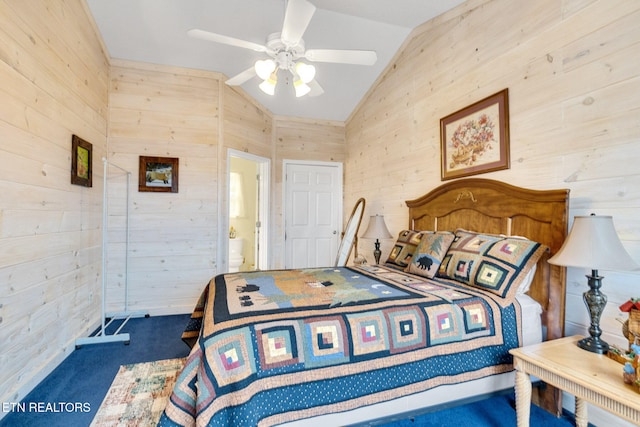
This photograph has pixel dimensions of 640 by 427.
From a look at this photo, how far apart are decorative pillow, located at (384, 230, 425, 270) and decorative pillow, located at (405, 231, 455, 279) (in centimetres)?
18

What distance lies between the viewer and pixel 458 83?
2.74 meters

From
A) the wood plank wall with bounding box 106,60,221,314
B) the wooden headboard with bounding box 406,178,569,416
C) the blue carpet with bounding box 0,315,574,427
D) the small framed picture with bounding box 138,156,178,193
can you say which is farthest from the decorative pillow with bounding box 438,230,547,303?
the small framed picture with bounding box 138,156,178,193

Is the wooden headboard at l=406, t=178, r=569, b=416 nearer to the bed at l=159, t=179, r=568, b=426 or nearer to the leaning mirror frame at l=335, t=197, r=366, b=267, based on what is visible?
the bed at l=159, t=179, r=568, b=426

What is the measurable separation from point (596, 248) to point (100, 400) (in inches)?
115

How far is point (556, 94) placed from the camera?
6.42ft

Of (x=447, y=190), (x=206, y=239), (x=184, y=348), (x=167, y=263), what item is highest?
(x=447, y=190)

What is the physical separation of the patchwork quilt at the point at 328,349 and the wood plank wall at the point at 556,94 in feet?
2.27

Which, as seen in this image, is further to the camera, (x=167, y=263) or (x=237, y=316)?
(x=167, y=263)

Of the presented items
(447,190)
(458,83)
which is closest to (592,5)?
(458,83)

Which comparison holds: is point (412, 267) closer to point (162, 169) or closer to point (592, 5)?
point (592, 5)

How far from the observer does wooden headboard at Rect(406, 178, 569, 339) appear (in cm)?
186

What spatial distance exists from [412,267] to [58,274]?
2.82m

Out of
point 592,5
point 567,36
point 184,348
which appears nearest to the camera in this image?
point 592,5

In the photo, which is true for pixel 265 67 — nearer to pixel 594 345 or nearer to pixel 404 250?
pixel 404 250
